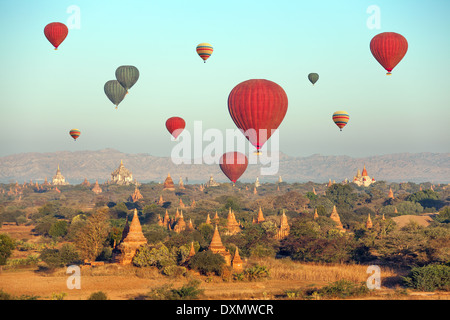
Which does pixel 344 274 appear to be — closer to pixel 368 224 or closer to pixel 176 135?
pixel 368 224

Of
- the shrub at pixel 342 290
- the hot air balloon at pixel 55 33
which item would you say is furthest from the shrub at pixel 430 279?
the hot air balloon at pixel 55 33

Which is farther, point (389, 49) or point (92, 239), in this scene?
point (389, 49)

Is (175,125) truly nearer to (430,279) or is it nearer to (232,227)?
(232,227)

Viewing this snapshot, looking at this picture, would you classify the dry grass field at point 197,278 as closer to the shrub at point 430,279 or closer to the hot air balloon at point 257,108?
the shrub at point 430,279

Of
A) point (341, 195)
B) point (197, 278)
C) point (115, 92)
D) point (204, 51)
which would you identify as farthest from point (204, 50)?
point (341, 195)

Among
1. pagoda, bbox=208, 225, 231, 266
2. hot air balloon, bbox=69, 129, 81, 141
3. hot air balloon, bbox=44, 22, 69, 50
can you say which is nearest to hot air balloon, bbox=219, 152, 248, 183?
pagoda, bbox=208, 225, 231, 266

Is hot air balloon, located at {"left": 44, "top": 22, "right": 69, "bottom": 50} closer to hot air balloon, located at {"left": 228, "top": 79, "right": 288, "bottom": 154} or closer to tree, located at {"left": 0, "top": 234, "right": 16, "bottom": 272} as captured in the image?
tree, located at {"left": 0, "top": 234, "right": 16, "bottom": 272}
